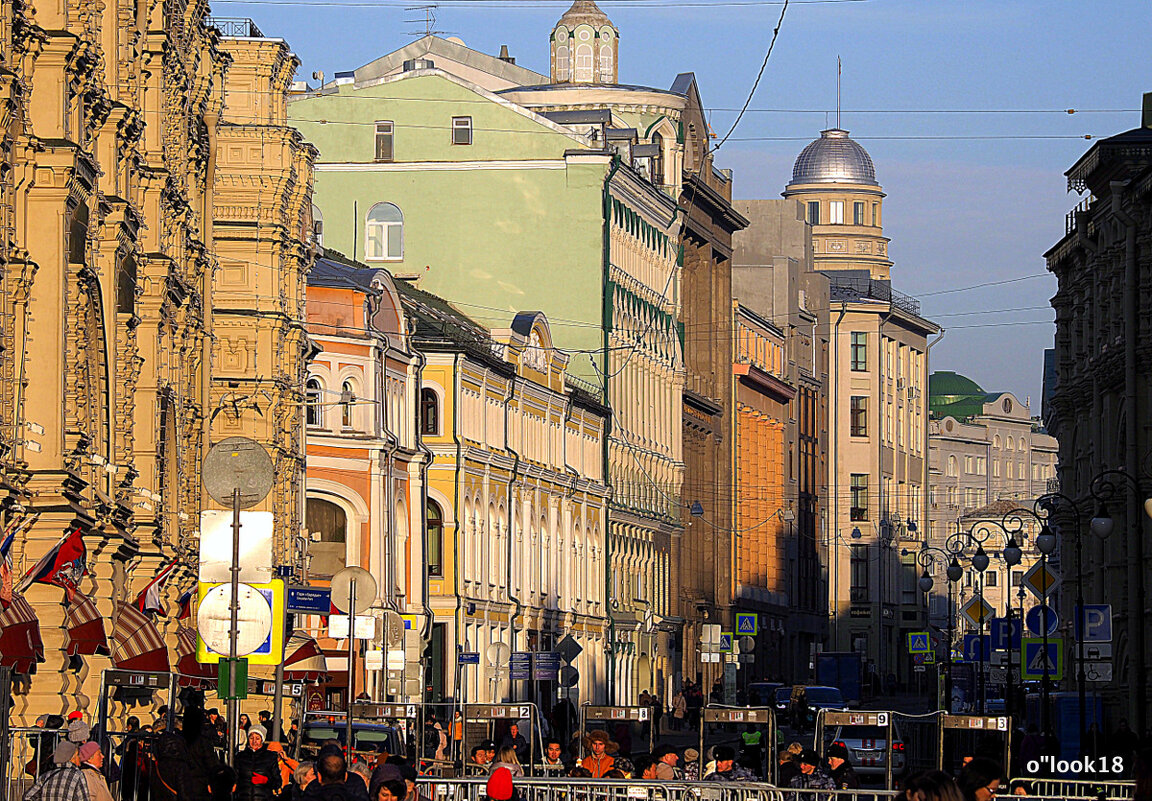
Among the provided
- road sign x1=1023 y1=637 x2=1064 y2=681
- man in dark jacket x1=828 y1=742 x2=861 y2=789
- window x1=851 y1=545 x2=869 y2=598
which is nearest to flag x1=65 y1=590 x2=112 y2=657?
man in dark jacket x1=828 y1=742 x2=861 y2=789

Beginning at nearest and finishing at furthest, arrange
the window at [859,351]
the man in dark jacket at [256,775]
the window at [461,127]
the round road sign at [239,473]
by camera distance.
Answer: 1. the man in dark jacket at [256,775]
2. the round road sign at [239,473]
3. the window at [461,127]
4. the window at [859,351]

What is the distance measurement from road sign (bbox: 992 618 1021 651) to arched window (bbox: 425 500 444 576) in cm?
1709

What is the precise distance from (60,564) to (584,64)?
71.5m

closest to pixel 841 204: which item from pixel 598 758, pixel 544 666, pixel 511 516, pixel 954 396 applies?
pixel 954 396

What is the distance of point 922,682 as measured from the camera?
14600 cm

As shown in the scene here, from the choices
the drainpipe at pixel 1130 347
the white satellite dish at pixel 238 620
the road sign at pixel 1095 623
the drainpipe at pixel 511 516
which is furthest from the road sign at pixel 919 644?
the white satellite dish at pixel 238 620

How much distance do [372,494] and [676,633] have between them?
130ft

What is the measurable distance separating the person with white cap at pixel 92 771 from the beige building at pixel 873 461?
→ 4649 inches

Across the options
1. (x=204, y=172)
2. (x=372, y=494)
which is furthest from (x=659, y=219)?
(x=204, y=172)

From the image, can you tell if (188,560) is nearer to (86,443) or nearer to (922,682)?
(86,443)

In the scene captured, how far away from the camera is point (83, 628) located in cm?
3200

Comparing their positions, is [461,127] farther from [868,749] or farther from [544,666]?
[868,749]

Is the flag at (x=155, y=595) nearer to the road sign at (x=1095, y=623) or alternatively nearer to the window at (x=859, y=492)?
the road sign at (x=1095, y=623)

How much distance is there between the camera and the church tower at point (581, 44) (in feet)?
327
